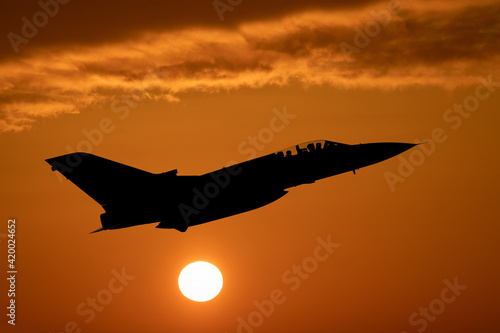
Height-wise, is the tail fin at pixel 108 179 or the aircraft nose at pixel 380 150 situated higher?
the tail fin at pixel 108 179

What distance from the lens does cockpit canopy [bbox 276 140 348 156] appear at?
51625 millimetres

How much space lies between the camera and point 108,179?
50.1 m

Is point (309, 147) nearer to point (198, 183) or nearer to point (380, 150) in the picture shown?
point (380, 150)

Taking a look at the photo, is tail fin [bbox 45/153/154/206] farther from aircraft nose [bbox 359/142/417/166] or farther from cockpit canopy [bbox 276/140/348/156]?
aircraft nose [bbox 359/142/417/166]

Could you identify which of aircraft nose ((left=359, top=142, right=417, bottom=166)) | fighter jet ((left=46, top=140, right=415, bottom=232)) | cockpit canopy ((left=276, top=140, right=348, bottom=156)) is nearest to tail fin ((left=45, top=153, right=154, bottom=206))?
fighter jet ((left=46, top=140, right=415, bottom=232))

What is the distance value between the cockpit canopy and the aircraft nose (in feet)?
5.78

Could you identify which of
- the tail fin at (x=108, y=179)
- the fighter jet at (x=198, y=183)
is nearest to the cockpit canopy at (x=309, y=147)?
the fighter jet at (x=198, y=183)

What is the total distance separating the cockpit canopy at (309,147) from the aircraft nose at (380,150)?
1.76m

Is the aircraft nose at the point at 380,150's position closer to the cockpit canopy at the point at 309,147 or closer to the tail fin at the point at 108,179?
the cockpit canopy at the point at 309,147

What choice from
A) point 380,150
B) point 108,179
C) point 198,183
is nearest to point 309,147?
point 380,150

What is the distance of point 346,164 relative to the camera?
51.8 metres

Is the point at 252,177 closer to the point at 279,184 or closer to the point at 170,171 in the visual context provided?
the point at 279,184

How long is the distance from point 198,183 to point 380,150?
11607 millimetres

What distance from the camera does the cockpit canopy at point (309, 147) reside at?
169ft
